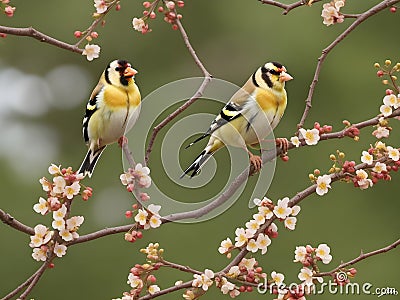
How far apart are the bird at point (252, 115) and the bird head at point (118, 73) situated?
9.8 inches

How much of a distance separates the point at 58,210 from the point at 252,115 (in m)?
0.62

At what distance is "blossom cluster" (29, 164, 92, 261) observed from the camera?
74.1 inches

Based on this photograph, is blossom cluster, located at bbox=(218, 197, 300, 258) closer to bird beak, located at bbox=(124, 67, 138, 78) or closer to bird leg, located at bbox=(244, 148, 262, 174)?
bird leg, located at bbox=(244, 148, 262, 174)

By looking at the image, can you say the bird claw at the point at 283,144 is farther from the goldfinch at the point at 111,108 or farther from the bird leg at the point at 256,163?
the goldfinch at the point at 111,108

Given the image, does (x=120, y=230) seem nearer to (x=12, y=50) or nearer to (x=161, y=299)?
(x=161, y=299)

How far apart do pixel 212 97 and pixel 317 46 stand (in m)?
4.87

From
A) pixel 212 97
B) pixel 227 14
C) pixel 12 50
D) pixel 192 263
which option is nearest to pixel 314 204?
pixel 192 263

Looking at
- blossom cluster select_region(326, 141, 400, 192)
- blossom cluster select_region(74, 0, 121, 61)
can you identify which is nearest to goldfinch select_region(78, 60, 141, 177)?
blossom cluster select_region(74, 0, 121, 61)

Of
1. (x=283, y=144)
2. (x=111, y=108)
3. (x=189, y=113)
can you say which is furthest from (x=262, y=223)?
(x=189, y=113)

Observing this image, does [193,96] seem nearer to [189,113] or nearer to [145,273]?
[145,273]

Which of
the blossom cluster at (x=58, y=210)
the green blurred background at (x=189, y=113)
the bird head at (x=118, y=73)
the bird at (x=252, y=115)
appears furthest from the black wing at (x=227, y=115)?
the green blurred background at (x=189, y=113)

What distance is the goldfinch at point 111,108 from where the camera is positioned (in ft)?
6.91

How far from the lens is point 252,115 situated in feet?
7.53

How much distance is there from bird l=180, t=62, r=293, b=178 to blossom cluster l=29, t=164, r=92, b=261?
371 mm
